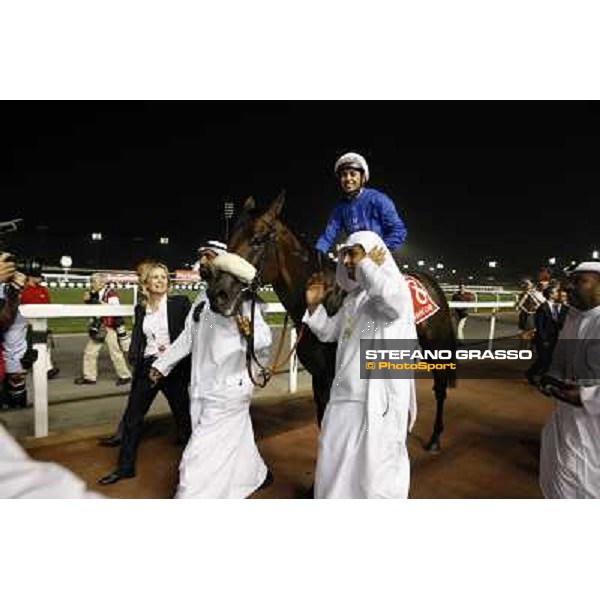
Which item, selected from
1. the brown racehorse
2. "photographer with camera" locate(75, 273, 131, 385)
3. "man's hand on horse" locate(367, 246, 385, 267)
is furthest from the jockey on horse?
"photographer with camera" locate(75, 273, 131, 385)

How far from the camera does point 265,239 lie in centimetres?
345

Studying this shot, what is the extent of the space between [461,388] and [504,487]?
3132mm

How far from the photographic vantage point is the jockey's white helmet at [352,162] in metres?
3.81

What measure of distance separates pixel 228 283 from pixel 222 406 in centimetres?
85

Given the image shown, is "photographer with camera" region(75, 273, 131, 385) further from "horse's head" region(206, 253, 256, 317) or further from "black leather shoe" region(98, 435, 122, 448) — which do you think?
"horse's head" region(206, 253, 256, 317)

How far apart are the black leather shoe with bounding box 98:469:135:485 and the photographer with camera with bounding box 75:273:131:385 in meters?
3.49

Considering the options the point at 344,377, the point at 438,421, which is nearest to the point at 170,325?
the point at 344,377

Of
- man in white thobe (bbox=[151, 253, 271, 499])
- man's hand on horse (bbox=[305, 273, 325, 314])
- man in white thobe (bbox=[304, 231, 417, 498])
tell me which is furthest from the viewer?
man's hand on horse (bbox=[305, 273, 325, 314])

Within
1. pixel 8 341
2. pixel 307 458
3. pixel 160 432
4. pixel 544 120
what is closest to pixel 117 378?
pixel 8 341

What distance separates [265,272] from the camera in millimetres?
3459

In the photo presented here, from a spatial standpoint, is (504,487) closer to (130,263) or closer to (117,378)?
(117,378)

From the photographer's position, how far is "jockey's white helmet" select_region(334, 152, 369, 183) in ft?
12.5

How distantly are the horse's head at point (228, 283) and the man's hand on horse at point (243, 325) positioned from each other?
5 centimetres

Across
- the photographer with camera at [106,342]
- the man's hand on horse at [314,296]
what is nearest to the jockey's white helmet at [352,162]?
the man's hand on horse at [314,296]
